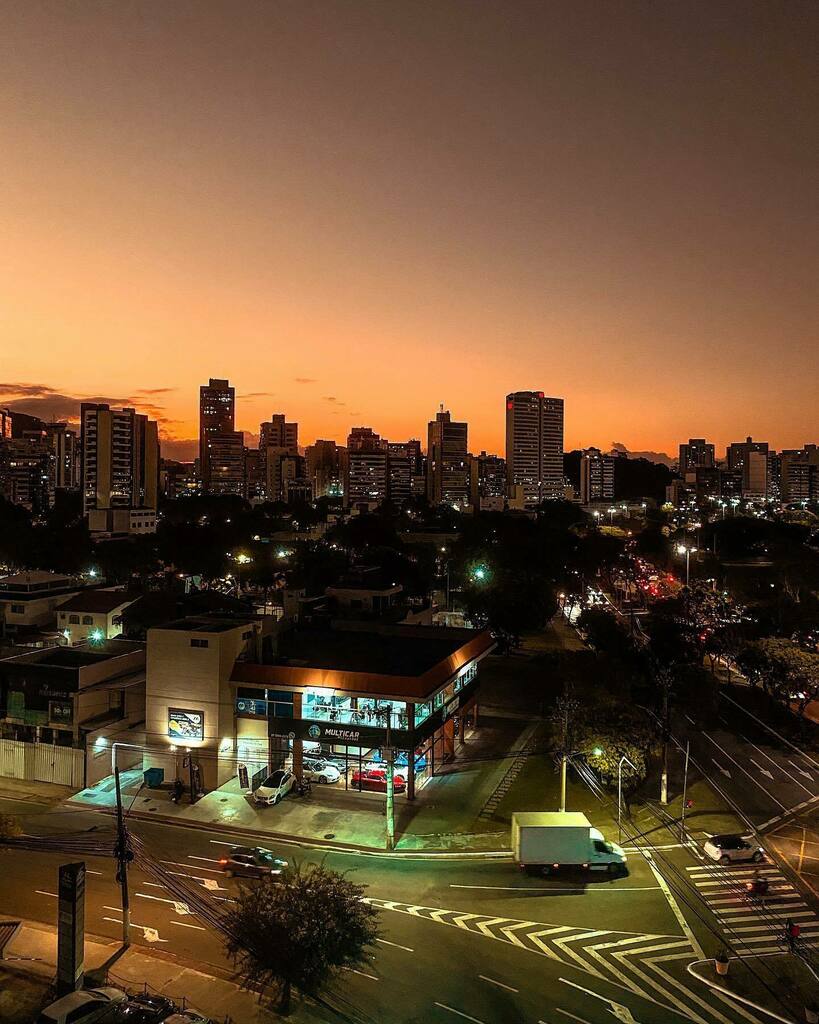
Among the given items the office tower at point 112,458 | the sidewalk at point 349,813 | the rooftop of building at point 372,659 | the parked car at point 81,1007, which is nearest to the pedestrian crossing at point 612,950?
the sidewalk at point 349,813

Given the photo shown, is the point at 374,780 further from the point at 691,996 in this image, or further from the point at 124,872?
the point at 691,996

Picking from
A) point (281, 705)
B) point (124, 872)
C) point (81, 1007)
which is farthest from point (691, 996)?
point (281, 705)

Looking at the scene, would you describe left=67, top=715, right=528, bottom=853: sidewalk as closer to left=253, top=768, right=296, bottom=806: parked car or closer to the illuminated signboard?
left=253, top=768, right=296, bottom=806: parked car

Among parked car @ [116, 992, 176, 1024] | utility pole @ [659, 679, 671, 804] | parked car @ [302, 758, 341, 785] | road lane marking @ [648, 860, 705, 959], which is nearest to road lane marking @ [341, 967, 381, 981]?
parked car @ [116, 992, 176, 1024]

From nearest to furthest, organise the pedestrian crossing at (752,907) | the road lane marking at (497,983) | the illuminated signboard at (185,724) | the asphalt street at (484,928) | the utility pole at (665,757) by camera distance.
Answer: the asphalt street at (484,928) < the road lane marking at (497,983) < the pedestrian crossing at (752,907) < the utility pole at (665,757) < the illuminated signboard at (185,724)

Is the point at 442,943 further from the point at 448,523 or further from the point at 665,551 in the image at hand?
the point at 448,523

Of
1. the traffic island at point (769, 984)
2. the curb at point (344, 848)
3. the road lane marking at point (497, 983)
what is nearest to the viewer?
the traffic island at point (769, 984)

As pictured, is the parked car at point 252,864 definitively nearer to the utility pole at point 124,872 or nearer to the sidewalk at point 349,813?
the sidewalk at point 349,813
